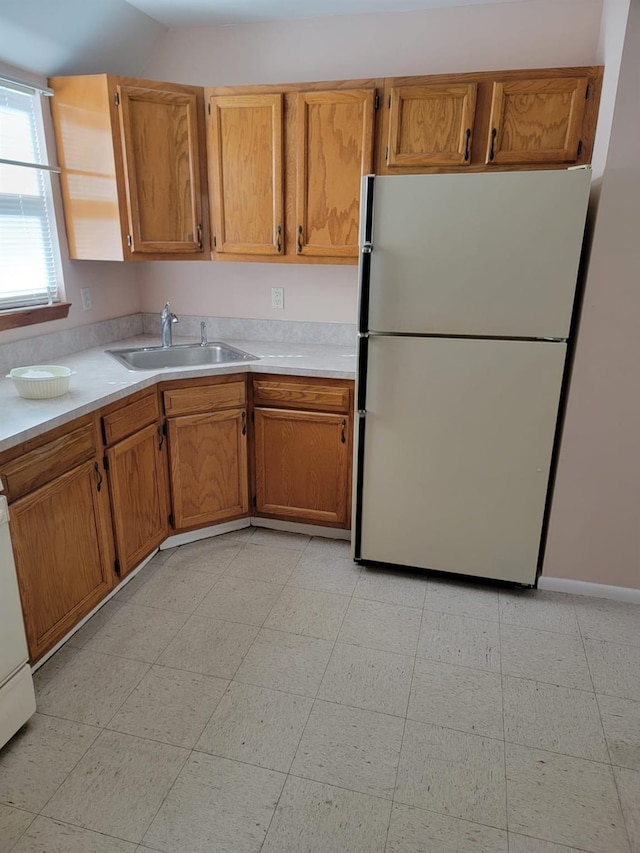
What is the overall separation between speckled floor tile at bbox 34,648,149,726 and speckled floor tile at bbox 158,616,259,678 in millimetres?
123

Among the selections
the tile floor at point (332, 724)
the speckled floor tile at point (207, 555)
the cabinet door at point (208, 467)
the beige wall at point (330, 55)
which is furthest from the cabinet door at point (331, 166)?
the tile floor at point (332, 724)

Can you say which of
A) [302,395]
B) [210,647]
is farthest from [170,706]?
[302,395]

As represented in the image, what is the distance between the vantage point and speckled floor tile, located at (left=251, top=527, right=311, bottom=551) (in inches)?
112

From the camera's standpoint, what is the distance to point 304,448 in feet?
9.10

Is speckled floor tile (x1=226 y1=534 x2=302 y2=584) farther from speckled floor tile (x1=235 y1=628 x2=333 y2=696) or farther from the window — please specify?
the window

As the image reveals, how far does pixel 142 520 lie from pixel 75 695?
2.57 ft

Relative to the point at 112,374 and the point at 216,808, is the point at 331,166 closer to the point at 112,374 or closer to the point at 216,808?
the point at 112,374

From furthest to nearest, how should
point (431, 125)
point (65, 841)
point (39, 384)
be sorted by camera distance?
point (431, 125), point (39, 384), point (65, 841)

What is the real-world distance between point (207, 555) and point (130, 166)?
1825mm

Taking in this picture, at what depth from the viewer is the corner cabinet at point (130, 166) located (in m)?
2.54

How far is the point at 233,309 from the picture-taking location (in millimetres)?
3266

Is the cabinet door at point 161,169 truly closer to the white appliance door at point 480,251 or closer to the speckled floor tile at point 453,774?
the white appliance door at point 480,251

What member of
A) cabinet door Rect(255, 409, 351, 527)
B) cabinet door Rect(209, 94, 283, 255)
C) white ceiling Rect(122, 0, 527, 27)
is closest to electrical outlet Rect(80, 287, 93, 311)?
cabinet door Rect(209, 94, 283, 255)

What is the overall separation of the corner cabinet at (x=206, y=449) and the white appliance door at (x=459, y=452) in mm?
671
